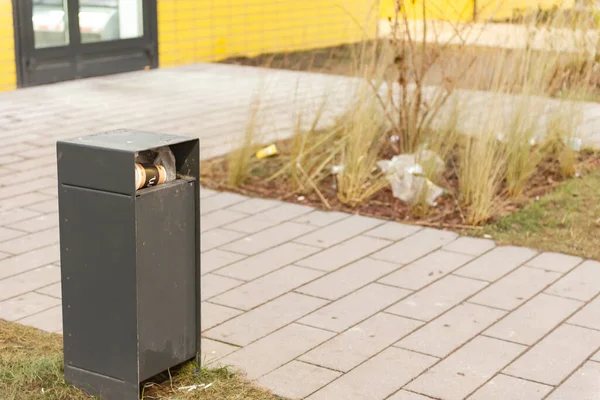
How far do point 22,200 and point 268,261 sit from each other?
76.8 inches

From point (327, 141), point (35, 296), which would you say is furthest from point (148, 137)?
point (327, 141)

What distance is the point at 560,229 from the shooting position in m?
5.77

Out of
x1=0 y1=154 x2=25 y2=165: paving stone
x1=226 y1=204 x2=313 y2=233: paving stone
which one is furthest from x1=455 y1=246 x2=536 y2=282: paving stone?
x1=0 y1=154 x2=25 y2=165: paving stone

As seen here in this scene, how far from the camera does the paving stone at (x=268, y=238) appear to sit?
5.45m

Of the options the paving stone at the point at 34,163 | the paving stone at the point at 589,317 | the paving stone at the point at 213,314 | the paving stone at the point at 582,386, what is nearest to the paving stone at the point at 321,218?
the paving stone at the point at 213,314

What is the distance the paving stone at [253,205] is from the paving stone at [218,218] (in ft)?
0.25

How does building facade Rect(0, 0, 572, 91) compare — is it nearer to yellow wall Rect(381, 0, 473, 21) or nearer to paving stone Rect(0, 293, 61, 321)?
yellow wall Rect(381, 0, 473, 21)

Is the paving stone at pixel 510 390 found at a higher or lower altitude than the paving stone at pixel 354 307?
lower

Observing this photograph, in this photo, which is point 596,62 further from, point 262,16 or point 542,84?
point 262,16

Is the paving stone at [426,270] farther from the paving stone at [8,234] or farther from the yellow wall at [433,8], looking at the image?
the paving stone at [8,234]

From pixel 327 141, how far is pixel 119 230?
162 inches

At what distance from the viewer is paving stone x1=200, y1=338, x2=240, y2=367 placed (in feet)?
13.0

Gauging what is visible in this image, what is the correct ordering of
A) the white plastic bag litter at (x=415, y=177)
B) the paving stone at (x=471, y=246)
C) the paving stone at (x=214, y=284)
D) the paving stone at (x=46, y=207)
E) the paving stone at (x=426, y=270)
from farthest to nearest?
the white plastic bag litter at (x=415, y=177), the paving stone at (x=46, y=207), the paving stone at (x=471, y=246), the paving stone at (x=426, y=270), the paving stone at (x=214, y=284)

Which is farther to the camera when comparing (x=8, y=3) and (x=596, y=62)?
(x=8, y=3)
